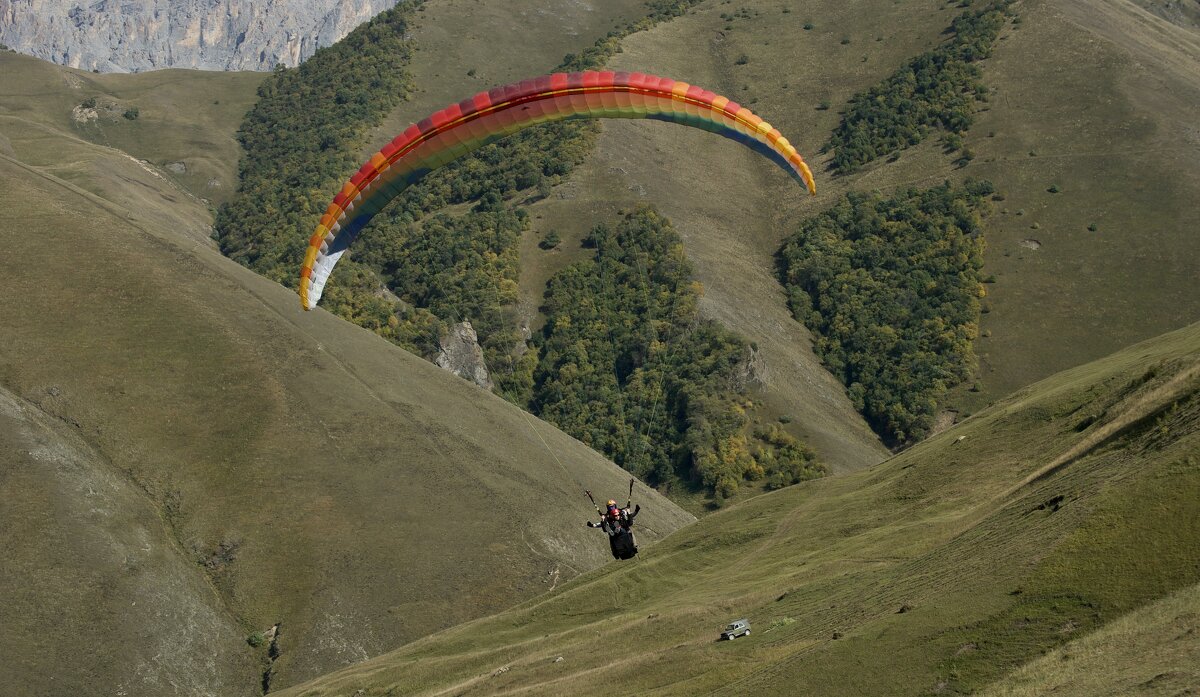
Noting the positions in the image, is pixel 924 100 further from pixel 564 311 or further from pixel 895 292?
pixel 564 311

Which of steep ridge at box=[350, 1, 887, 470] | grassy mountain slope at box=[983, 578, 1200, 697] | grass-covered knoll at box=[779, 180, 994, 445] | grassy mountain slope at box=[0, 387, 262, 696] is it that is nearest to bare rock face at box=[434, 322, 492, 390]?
steep ridge at box=[350, 1, 887, 470]

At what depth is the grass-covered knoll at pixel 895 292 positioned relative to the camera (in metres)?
132

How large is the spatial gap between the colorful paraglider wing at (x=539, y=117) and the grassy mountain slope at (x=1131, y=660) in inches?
700

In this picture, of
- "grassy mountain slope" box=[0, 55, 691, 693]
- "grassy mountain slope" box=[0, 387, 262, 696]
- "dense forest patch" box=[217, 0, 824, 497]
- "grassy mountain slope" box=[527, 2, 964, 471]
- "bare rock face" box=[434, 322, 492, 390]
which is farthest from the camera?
"bare rock face" box=[434, 322, 492, 390]

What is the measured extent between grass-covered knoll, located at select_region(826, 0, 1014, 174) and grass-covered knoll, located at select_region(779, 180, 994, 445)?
1441 centimetres

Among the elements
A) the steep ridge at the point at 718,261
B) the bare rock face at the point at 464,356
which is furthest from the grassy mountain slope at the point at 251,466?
the bare rock face at the point at 464,356

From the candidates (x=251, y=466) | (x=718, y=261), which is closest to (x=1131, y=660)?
(x=251, y=466)

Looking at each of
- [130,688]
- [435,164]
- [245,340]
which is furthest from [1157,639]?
[245,340]

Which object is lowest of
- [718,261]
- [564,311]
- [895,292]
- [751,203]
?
[564,311]

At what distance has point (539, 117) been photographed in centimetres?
4038

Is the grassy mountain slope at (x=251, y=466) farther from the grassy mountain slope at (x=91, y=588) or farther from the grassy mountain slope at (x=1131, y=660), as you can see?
the grassy mountain slope at (x=1131, y=660)

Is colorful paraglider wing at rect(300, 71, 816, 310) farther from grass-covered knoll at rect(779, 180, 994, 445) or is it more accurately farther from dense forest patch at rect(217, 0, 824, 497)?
grass-covered knoll at rect(779, 180, 994, 445)

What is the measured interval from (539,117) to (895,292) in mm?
112549

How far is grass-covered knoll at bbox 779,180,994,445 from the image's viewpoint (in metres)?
132
